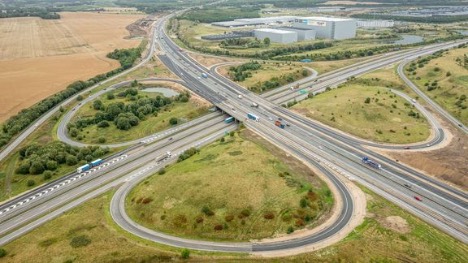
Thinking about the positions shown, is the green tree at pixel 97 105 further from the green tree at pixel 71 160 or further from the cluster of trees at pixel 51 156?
the green tree at pixel 71 160

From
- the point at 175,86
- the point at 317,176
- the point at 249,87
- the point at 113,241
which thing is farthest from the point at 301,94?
the point at 113,241

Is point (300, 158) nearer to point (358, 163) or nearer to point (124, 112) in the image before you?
point (358, 163)

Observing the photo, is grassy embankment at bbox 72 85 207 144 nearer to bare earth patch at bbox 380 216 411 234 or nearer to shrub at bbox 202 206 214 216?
shrub at bbox 202 206 214 216

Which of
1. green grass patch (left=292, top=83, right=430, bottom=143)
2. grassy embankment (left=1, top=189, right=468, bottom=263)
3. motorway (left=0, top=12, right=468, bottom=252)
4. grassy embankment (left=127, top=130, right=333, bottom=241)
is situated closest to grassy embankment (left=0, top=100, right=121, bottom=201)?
motorway (left=0, top=12, right=468, bottom=252)

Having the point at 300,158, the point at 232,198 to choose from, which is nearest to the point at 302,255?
the point at 232,198

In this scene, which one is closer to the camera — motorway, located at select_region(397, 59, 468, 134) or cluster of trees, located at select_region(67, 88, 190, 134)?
motorway, located at select_region(397, 59, 468, 134)

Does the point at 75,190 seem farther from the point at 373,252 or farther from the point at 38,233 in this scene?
the point at 373,252

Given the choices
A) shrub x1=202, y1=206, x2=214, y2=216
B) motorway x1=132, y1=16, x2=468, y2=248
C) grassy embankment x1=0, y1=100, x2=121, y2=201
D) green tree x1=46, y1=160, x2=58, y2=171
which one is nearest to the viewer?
shrub x1=202, y1=206, x2=214, y2=216
